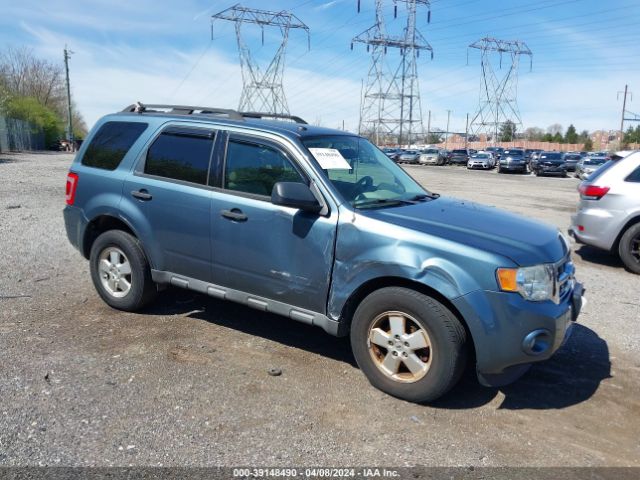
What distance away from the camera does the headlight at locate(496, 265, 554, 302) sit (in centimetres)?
335

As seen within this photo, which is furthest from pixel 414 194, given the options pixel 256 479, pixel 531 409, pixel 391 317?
pixel 256 479

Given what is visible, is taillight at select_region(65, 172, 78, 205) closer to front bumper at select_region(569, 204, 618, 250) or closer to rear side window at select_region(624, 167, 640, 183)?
front bumper at select_region(569, 204, 618, 250)

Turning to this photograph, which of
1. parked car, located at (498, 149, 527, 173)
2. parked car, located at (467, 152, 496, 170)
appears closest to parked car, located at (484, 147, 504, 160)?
parked car, located at (467, 152, 496, 170)

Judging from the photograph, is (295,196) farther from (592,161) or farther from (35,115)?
(35,115)

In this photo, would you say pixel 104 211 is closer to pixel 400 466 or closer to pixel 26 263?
pixel 26 263

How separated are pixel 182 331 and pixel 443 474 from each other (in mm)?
2716

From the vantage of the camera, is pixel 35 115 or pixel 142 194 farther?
pixel 35 115

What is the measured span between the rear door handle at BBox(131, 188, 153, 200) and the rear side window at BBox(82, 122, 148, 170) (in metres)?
0.47

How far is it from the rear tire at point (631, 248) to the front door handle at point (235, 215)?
590 centimetres

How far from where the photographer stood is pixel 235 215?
4281mm

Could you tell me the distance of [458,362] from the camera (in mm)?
3500

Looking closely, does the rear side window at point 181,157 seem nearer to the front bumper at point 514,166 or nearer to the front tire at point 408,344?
the front tire at point 408,344

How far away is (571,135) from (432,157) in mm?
73908

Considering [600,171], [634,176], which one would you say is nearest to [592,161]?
[600,171]
